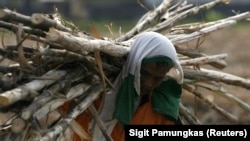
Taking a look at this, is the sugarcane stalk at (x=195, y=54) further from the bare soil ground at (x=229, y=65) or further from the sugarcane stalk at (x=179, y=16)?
the bare soil ground at (x=229, y=65)

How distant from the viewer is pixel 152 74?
4082 mm

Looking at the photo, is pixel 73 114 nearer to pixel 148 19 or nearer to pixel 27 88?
pixel 27 88

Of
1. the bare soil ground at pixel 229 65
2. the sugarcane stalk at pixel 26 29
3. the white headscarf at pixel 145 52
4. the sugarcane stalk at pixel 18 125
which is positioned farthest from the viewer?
the bare soil ground at pixel 229 65

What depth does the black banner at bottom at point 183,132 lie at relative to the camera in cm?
411

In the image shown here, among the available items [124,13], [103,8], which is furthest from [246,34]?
[103,8]

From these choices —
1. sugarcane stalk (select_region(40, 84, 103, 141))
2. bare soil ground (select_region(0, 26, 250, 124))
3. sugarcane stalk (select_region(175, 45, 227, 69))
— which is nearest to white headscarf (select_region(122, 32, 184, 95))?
sugarcane stalk (select_region(40, 84, 103, 141))

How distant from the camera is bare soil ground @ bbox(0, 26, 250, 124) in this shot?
872 centimetres

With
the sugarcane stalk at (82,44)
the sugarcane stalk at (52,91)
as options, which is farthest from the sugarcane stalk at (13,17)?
the sugarcane stalk at (52,91)

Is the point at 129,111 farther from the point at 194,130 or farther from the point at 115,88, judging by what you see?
the point at 194,130

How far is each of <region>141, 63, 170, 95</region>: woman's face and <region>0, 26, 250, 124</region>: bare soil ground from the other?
9.81 feet

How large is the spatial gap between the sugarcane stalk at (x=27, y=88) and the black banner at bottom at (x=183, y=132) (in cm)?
50

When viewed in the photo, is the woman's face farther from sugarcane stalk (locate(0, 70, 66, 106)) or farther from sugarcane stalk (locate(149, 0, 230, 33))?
sugarcane stalk (locate(149, 0, 230, 33))

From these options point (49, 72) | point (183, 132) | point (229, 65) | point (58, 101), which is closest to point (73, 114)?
point (58, 101)

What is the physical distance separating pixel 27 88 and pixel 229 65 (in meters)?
10.6
